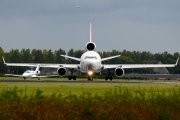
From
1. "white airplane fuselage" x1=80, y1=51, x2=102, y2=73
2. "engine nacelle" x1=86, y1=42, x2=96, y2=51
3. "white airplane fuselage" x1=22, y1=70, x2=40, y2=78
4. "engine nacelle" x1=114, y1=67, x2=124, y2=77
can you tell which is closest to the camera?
"white airplane fuselage" x1=80, y1=51, x2=102, y2=73

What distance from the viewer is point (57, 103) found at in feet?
92.5

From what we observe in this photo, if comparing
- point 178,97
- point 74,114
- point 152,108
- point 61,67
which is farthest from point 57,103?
point 61,67

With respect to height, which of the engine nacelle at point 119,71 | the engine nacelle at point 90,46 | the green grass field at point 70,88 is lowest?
the green grass field at point 70,88

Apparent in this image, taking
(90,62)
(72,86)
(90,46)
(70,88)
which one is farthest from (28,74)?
(70,88)

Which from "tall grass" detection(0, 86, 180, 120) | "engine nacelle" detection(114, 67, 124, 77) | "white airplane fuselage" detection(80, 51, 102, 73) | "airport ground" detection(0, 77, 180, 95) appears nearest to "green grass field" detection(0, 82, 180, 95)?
"airport ground" detection(0, 77, 180, 95)

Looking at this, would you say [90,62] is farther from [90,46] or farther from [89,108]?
[89,108]

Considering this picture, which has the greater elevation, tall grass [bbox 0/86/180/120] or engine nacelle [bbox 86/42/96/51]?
engine nacelle [bbox 86/42/96/51]

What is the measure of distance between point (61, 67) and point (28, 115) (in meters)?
69.2

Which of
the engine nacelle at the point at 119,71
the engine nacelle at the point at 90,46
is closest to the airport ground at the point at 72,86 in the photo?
the engine nacelle at the point at 119,71

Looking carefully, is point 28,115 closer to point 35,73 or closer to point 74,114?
point 74,114

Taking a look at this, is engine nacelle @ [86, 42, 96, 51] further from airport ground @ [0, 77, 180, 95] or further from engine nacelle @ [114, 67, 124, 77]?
airport ground @ [0, 77, 180, 95]

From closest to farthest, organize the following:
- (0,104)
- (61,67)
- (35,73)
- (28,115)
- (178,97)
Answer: (28,115) → (0,104) → (178,97) → (61,67) → (35,73)

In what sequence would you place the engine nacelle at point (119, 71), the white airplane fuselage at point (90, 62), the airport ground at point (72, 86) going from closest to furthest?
the airport ground at point (72, 86) → the white airplane fuselage at point (90, 62) → the engine nacelle at point (119, 71)

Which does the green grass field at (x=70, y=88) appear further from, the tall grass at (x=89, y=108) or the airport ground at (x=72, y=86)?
the tall grass at (x=89, y=108)
